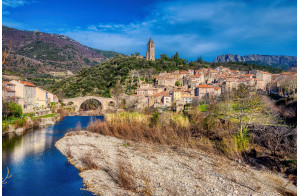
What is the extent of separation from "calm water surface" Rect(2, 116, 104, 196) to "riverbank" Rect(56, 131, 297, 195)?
58 cm

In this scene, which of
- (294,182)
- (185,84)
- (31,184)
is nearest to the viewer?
(294,182)

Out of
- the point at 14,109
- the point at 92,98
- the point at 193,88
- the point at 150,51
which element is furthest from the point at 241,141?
the point at 150,51

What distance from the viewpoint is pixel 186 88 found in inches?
2057

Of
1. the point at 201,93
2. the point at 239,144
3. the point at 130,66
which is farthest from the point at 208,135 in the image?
the point at 130,66

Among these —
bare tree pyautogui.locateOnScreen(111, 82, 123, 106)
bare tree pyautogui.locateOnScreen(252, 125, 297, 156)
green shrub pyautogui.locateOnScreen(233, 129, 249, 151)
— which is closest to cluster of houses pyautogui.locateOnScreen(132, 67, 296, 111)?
bare tree pyautogui.locateOnScreen(111, 82, 123, 106)

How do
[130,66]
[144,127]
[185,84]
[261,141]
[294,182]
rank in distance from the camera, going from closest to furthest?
[294,182] → [261,141] → [144,127] → [185,84] → [130,66]

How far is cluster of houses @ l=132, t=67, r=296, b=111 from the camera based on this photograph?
1590 inches

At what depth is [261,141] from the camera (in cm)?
1286

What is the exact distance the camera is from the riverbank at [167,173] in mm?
8328

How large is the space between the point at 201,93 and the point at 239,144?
104ft

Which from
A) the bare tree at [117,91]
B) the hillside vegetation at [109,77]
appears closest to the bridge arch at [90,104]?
the bare tree at [117,91]

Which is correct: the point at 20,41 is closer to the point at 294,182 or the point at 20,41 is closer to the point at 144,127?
the point at 144,127

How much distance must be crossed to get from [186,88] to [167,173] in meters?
43.7

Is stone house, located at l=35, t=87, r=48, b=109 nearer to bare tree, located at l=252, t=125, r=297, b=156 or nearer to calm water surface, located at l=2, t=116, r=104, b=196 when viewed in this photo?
calm water surface, located at l=2, t=116, r=104, b=196
